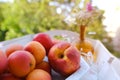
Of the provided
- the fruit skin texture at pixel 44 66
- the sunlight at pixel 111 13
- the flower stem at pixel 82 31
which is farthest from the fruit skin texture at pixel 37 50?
the sunlight at pixel 111 13

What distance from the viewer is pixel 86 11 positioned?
2.85 ft

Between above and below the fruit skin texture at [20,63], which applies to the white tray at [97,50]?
below

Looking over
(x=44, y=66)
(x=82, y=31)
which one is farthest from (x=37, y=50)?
(x=82, y=31)

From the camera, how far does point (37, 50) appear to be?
0.60 metres

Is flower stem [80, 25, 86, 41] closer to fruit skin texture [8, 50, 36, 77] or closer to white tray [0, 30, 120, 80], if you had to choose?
white tray [0, 30, 120, 80]

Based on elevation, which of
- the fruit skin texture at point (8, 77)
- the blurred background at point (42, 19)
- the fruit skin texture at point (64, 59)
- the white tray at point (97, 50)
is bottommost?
the blurred background at point (42, 19)

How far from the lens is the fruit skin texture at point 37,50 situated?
0.60 m

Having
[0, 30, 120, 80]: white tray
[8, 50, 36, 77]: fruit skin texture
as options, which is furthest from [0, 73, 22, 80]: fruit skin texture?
[0, 30, 120, 80]: white tray

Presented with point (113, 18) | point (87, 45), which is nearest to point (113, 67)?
point (87, 45)

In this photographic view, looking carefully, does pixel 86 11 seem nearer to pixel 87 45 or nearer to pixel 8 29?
pixel 87 45

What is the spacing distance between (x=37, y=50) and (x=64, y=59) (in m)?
0.08

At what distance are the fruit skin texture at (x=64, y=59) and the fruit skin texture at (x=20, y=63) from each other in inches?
2.7

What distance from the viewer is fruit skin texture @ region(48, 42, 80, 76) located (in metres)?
0.58

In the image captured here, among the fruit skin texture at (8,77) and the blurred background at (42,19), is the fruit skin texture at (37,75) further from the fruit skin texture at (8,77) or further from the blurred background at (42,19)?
the blurred background at (42,19)
